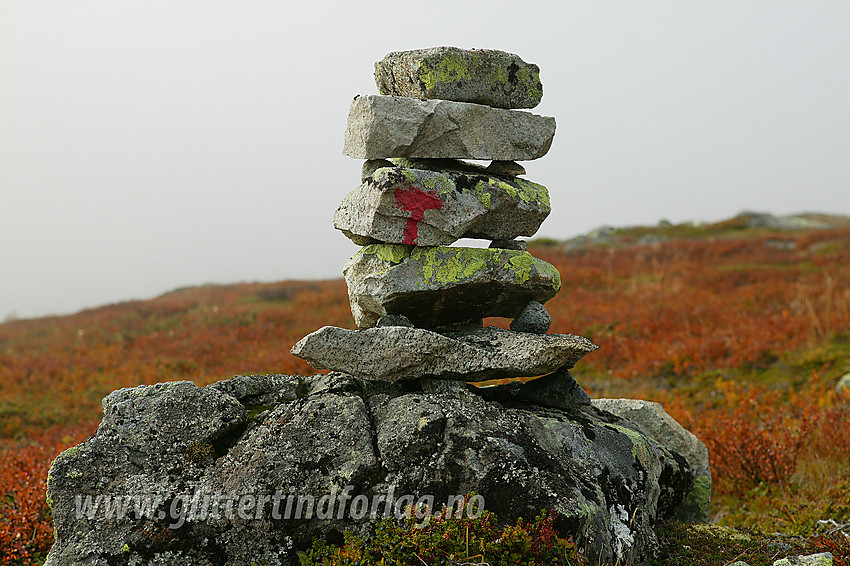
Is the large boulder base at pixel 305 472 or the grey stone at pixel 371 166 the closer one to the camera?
the large boulder base at pixel 305 472

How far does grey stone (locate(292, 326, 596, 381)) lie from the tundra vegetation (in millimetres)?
1406

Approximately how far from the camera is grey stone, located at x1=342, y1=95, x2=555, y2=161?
5605 millimetres

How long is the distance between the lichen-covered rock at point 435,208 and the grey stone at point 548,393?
1.48 metres

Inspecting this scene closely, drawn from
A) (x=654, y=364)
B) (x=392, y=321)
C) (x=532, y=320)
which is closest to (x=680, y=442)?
(x=532, y=320)

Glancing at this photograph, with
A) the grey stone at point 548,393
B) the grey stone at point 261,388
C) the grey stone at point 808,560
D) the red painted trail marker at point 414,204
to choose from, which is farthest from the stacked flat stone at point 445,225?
the grey stone at point 808,560

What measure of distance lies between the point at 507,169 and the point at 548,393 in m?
2.32

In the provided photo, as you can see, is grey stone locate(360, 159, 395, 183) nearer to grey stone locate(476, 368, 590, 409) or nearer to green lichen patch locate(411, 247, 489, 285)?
green lichen patch locate(411, 247, 489, 285)

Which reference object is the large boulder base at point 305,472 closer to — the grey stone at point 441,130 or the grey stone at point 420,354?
the grey stone at point 420,354

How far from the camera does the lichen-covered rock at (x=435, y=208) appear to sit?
18.1 ft

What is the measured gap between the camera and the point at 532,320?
6176 mm

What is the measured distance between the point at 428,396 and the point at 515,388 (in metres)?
1.43

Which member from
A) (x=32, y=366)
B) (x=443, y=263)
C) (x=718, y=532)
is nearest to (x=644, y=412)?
(x=718, y=532)

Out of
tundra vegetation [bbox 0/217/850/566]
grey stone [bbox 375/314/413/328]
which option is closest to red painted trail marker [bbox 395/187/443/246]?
grey stone [bbox 375/314/413/328]

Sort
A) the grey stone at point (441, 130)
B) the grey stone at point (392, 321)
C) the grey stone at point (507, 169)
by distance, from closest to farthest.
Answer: the grey stone at point (441, 130) → the grey stone at point (392, 321) → the grey stone at point (507, 169)
